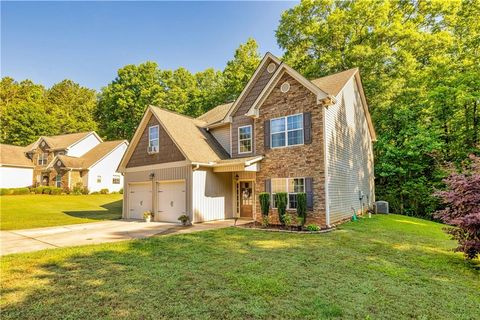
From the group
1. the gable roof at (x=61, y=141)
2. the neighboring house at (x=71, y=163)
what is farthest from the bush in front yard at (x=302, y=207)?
the gable roof at (x=61, y=141)

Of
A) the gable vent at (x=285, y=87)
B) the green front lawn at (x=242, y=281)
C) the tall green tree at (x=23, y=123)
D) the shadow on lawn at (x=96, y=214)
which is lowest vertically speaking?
the shadow on lawn at (x=96, y=214)

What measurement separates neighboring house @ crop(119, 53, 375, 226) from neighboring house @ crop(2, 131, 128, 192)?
17892 millimetres

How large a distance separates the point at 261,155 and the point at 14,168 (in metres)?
34.4

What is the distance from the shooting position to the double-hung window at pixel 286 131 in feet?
40.7

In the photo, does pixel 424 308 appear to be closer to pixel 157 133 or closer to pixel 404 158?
pixel 157 133

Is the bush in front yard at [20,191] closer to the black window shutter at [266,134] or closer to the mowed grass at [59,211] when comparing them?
the mowed grass at [59,211]

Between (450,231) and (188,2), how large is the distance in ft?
46.7

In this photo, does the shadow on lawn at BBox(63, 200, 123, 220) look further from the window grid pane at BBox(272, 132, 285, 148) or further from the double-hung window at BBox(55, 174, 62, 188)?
the double-hung window at BBox(55, 174, 62, 188)

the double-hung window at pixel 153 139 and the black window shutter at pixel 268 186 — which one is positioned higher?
the double-hung window at pixel 153 139

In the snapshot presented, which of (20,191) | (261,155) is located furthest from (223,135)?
(20,191)

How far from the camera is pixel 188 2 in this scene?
13.1 metres

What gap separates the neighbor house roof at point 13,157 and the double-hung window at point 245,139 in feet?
106

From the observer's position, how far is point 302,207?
36.7 feet

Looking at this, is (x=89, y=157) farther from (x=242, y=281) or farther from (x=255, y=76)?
(x=242, y=281)
